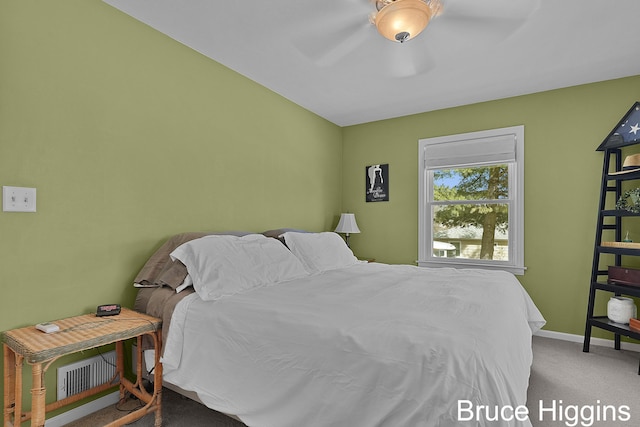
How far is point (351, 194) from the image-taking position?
4.65 metres

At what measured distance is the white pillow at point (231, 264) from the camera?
1984mm

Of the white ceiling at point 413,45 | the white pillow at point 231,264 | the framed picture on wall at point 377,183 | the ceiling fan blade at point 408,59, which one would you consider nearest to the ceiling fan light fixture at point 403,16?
the white ceiling at point 413,45

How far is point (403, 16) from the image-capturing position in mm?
1952

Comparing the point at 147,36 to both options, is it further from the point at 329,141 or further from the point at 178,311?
the point at 329,141

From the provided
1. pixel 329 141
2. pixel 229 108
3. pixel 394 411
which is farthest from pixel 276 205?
pixel 394 411

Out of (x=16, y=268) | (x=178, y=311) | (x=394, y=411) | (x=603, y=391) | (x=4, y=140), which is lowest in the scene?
(x=603, y=391)

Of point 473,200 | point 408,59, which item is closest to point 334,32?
point 408,59

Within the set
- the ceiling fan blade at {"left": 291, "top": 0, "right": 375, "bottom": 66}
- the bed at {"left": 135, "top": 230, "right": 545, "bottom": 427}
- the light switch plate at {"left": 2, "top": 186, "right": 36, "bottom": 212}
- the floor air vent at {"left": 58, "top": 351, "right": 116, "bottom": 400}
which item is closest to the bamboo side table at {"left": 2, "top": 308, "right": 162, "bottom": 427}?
the floor air vent at {"left": 58, "top": 351, "right": 116, "bottom": 400}

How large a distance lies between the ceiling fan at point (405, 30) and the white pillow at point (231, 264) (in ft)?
5.27

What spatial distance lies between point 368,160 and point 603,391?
325 cm

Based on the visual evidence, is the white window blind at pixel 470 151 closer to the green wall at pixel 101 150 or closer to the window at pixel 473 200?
the window at pixel 473 200

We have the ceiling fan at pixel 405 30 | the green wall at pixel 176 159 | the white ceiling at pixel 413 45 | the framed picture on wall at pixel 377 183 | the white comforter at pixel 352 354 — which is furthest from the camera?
the framed picture on wall at pixel 377 183

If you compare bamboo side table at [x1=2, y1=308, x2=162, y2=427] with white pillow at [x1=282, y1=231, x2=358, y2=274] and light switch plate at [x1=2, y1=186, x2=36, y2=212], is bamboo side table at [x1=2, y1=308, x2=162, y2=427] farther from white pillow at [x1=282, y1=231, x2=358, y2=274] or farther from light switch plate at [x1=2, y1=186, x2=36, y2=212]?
white pillow at [x1=282, y1=231, x2=358, y2=274]

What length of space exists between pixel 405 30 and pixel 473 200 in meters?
2.47
